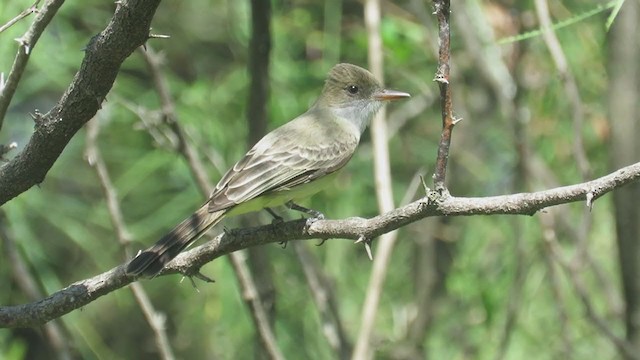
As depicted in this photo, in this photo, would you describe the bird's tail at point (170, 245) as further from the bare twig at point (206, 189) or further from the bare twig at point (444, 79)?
the bare twig at point (444, 79)

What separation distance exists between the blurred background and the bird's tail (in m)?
1.63

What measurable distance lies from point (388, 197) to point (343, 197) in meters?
1.36

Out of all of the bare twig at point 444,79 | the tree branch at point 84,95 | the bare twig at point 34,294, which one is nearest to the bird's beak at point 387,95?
the bare twig at point 34,294

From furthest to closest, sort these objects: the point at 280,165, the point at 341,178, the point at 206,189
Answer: the point at 341,178 < the point at 206,189 < the point at 280,165

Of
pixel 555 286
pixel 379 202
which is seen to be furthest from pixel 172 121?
pixel 555 286

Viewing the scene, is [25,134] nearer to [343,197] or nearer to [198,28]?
[198,28]

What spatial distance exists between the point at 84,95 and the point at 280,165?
2.03 metres

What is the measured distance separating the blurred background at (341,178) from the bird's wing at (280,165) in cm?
97

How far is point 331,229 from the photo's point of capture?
307 cm

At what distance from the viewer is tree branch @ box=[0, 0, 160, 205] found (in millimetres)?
2463

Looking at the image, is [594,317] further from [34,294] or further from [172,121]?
[34,294]

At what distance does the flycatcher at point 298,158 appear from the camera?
159 inches

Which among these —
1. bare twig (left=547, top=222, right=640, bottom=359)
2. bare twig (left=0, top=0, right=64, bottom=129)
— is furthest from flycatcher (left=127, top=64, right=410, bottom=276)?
bare twig (left=547, top=222, right=640, bottom=359)

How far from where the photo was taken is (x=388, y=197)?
4.79 m
